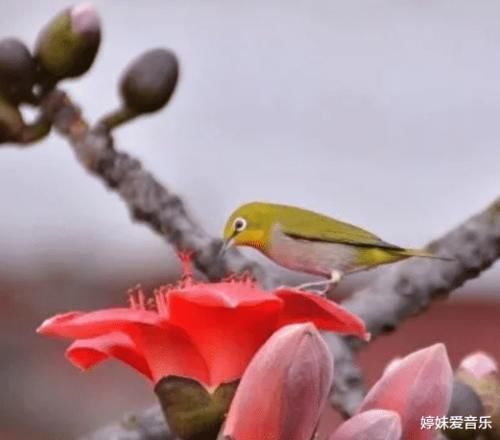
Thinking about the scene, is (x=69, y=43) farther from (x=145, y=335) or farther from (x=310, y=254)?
(x=145, y=335)

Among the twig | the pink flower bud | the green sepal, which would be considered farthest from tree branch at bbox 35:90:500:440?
the green sepal

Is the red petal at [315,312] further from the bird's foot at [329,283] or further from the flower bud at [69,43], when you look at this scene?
the flower bud at [69,43]

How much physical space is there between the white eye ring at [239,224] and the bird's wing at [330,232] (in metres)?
0.02

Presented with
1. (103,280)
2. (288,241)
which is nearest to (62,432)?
(103,280)

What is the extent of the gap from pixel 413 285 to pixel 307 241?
0.69 feet

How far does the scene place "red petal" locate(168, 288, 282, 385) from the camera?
2.27ft

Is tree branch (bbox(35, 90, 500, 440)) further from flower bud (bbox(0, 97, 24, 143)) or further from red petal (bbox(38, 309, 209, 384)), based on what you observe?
red petal (bbox(38, 309, 209, 384))

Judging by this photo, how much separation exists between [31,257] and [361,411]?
220 cm

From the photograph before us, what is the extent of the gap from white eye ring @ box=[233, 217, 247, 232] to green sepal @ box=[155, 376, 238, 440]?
0.46 feet

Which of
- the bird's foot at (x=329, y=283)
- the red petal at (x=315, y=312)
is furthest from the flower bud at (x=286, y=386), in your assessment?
the bird's foot at (x=329, y=283)

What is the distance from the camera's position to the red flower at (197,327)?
0.70 metres

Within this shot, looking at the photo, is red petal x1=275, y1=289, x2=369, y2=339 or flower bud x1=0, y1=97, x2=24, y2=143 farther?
flower bud x1=0, y1=97, x2=24, y2=143

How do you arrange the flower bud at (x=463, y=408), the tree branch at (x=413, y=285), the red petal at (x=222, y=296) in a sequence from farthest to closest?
1. the tree branch at (x=413, y=285)
2. the flower bud at (x=463, y=408)
3. the red petal at (x=222, y=296)

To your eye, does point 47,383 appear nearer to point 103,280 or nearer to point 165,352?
point 103,280
